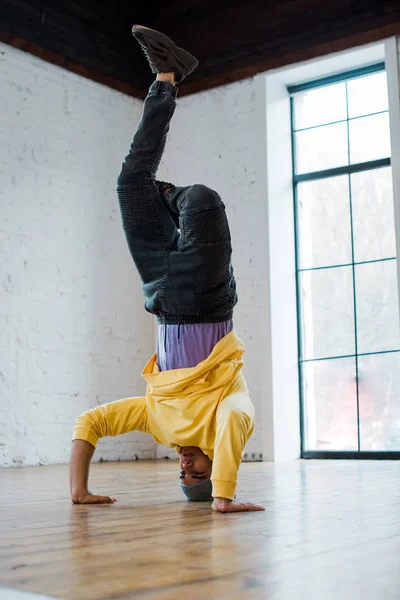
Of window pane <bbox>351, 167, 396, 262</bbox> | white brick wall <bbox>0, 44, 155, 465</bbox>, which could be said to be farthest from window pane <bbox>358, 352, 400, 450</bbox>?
white brick wall <bbox>0, 44, 155, 465</bbox>

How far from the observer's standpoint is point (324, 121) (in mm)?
6547

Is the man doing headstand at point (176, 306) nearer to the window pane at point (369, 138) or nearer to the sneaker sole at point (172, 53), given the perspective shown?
the sneaker sole at point (172, 53)

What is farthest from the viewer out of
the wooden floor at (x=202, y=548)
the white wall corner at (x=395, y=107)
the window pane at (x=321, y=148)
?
the window pane at (x=321, y=148)

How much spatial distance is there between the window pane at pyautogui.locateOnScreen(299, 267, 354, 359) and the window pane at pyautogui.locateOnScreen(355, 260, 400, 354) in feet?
0.27

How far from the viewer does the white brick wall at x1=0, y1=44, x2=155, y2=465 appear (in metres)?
5.71

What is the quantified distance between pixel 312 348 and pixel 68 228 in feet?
7.04

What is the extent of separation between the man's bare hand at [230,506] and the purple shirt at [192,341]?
1.45 ft

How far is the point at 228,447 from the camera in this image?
221 centimetres

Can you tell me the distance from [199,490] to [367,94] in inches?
180

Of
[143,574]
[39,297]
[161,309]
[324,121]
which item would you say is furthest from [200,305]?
[324,121]

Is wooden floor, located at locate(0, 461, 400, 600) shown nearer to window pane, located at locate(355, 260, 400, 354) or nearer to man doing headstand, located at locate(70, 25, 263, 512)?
man doing headstand, located at locate(70, 25, 263, 512)

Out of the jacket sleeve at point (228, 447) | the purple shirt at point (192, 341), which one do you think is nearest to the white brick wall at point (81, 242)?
the purple shirt at point (192, 341)

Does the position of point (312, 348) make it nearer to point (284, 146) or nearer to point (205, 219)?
point (284, 146)

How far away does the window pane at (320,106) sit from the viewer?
6.47m
